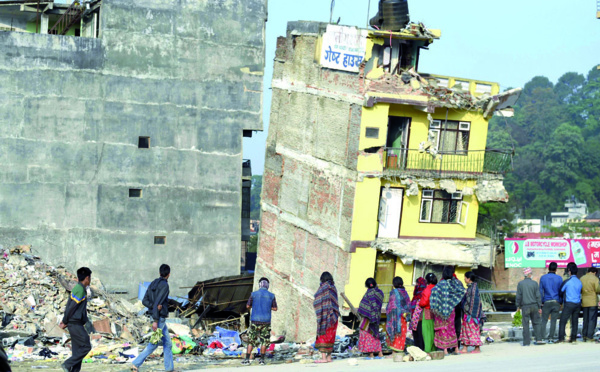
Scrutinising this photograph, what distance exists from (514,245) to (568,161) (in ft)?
281

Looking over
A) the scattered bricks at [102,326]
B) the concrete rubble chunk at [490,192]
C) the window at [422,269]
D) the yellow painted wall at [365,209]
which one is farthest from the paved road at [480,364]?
the concrete rubble chunk at [490,192]

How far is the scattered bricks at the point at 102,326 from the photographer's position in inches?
1082

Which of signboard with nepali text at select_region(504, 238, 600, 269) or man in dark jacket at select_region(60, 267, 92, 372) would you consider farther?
signboard with nepali text at select_region(504, 238, 600, 269)

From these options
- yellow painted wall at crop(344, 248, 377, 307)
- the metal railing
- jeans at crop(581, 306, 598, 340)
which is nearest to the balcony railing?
yellow painted wall at crop(344, 248, 377, 307)

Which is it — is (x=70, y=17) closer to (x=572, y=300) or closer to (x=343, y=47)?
(x=343, y=47)

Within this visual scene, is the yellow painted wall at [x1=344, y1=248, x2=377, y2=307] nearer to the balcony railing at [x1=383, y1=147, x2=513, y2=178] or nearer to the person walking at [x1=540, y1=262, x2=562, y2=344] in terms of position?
the balcony railing at [x1=383, y1=147, x2=513, y2=178]

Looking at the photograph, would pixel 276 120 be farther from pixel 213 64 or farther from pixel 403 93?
pixel 403 93

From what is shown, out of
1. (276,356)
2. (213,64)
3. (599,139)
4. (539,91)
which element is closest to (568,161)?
(599,139)

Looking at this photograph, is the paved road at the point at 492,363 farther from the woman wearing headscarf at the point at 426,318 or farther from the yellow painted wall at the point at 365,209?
the yellow painted wall at the point at 365,209

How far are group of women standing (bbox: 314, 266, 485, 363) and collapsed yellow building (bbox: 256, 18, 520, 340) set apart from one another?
450 inches

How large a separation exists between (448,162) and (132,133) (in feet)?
48.2

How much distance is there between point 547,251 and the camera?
31938 mm

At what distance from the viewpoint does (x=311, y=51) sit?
33250 mm

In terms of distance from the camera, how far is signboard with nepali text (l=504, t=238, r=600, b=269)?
31.8m
